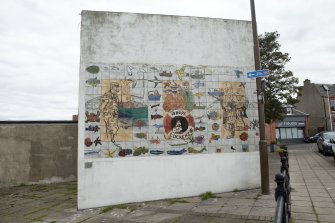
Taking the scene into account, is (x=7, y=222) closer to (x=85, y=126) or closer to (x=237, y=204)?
(x=85, y=126)

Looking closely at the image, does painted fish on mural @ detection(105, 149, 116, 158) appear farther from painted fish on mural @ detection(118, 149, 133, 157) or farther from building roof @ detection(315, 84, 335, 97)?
building roof @ detection(315, 84, 335, 97)

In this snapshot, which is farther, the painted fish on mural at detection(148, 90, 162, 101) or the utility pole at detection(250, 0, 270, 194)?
the painted fish on mural at detection(148, 90, 162, 101)

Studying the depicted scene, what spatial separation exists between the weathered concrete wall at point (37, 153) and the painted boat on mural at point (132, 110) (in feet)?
18.8

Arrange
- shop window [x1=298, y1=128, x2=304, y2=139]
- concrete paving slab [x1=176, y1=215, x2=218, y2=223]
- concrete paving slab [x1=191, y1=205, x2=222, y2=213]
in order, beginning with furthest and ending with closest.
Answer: shop window [x1=298, y1=128, x2=304, y2=139] < concrete paving slab [x1=191, y1=205, x2=222, y2=213] < concrete paving slab [x1=176, y1=215, x2=218, y2=223]

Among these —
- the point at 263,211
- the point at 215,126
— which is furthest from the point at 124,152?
the point at 263,211

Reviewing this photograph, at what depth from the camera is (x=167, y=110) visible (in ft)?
29.3

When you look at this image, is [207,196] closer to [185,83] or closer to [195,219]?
[195,219]

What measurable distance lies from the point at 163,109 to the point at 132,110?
2.98ft

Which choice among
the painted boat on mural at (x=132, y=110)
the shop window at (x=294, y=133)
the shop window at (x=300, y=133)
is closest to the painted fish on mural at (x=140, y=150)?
the painted boat on mural at (x=132, y=110)

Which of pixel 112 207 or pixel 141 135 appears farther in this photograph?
pixel 141 135

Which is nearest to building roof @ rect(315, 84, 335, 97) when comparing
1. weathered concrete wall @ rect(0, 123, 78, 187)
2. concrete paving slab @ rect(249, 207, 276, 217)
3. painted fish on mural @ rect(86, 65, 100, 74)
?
weathered concrete wall @ rect(0, 123, 78, 187)

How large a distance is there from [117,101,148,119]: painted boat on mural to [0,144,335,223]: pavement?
2438mm

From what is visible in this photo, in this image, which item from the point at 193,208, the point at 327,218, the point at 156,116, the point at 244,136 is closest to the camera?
the point at 327,218

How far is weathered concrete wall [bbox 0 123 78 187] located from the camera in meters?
12.5
